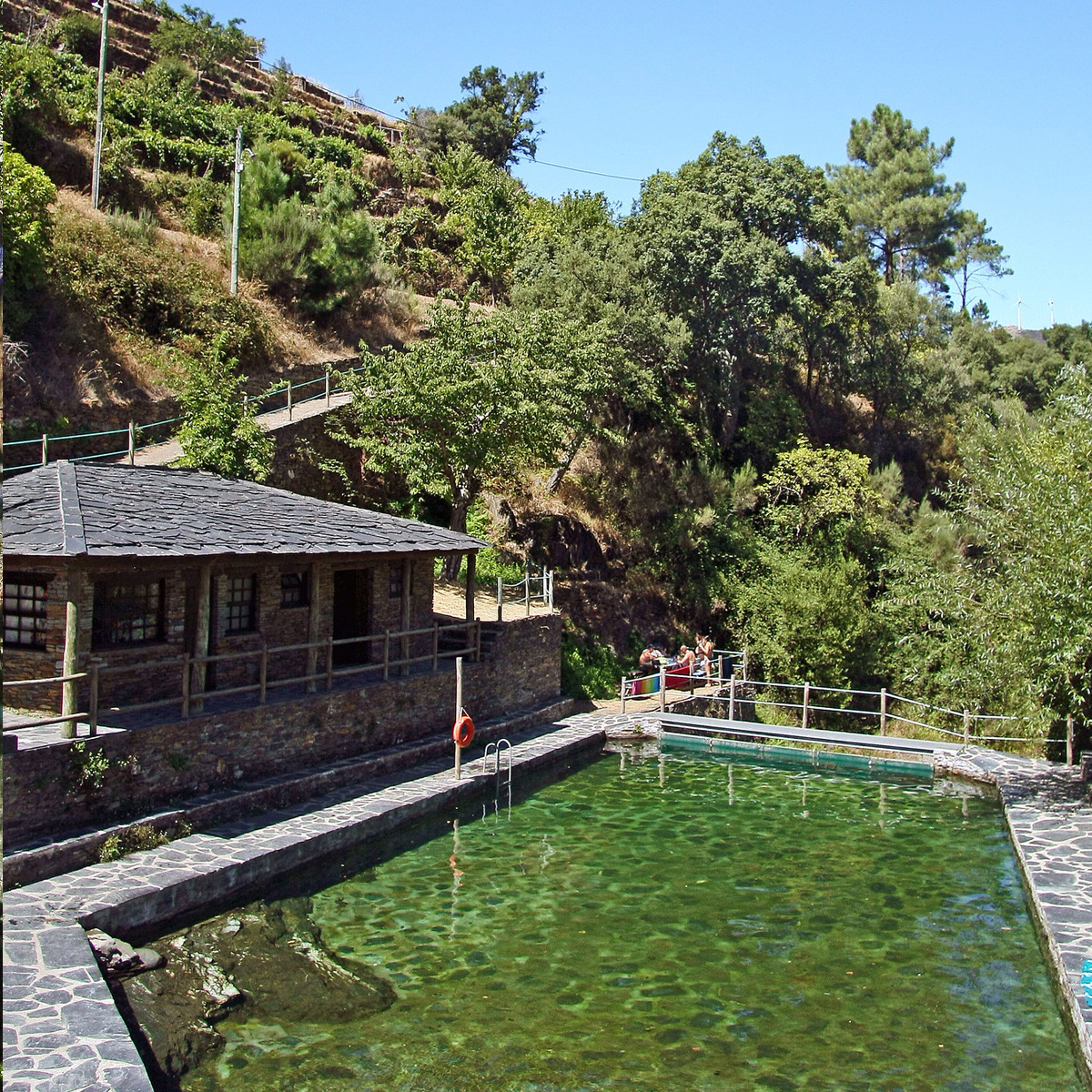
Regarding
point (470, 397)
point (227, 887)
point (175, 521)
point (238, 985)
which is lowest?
point (238, 985)

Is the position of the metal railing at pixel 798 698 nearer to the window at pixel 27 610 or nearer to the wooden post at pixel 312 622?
the wooden post at pixel 312 622

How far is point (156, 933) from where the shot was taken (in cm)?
1186

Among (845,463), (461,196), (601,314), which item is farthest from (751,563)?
(461,196)

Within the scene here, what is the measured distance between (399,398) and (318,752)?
10.0 metres

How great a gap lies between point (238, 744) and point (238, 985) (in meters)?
5.36

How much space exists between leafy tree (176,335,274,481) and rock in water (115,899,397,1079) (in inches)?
489

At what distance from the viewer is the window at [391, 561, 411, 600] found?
20891 mm

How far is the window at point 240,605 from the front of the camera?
17.8 meters

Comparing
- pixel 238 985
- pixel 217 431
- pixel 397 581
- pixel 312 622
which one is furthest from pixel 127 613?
pixel 217 431

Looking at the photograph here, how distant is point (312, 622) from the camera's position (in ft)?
60.5

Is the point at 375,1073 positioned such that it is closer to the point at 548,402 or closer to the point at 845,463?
the point at 548,402

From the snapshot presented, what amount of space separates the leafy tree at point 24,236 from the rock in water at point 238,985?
19.0 metres

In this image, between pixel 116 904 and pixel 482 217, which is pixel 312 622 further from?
pixel 482 217

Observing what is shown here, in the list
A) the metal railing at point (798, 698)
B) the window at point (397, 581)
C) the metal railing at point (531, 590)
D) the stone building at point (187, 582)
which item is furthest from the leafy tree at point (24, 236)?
the metal railing at point (798, 698)
